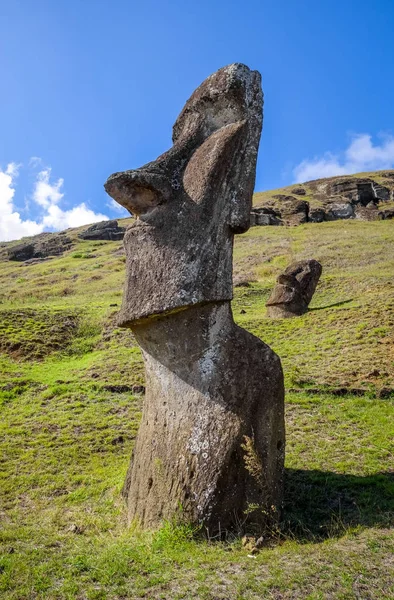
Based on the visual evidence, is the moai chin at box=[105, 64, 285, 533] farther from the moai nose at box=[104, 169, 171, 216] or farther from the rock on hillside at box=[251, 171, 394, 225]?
the rock on hillside at box=[251, 171, 394, 225]

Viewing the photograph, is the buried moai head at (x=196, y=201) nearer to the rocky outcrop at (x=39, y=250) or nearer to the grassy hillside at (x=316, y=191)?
the rocky outcrop at (x=39, y=250)

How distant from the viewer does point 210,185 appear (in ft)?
19.8

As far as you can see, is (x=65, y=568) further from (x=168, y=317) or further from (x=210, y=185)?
(x=210, y=185)

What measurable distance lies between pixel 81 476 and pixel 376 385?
7.27 meters

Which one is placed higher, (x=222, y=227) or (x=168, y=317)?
(x=222, y=227)

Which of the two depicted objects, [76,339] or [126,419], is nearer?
[126,419]

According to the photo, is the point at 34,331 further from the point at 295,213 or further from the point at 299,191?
the point at 299,191

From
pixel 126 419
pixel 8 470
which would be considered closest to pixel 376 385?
pixel 126 419

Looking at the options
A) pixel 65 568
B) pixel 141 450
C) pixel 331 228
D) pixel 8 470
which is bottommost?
pixel 8 470

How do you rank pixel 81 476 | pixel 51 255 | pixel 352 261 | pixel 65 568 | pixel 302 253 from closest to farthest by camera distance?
pixel 65 568, pixel 81 476, pixel 352 261, pixel 302 253, pixel 51 255

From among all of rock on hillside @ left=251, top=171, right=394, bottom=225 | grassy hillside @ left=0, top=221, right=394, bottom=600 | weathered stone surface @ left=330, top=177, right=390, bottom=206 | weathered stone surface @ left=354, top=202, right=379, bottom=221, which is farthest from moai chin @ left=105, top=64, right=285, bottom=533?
weathered stone surface @ left=330, top=177, right=390, bottom=206

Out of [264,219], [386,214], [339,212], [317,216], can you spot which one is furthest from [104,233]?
[386,214]

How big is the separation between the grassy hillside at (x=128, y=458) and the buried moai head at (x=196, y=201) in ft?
8.64

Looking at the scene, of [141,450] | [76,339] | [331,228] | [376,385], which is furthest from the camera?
[331,228]
